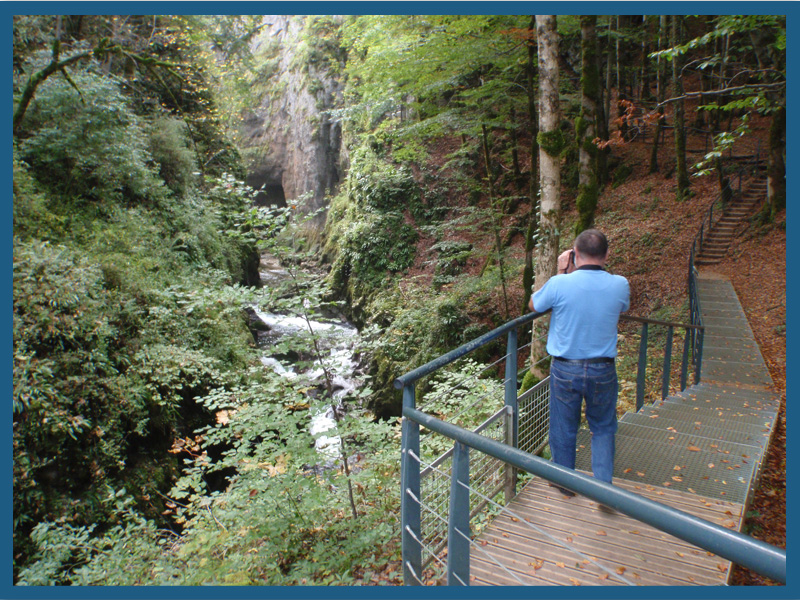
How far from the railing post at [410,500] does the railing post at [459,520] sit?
312mm

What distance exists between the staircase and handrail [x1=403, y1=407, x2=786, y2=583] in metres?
13.8

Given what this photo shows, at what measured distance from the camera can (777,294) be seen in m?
9.96

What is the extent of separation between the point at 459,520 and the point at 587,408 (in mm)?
1365

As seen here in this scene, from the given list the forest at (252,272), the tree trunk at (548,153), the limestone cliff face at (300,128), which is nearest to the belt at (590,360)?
the forest at (252,272)

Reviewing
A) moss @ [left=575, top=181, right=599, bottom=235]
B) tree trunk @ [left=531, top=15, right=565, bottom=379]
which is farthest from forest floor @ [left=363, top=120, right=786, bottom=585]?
moss @ [left=575, top=181, right=599, bottom=235]

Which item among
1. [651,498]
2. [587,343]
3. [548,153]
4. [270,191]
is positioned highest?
[270,191]

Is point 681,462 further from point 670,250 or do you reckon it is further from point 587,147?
point 670,250

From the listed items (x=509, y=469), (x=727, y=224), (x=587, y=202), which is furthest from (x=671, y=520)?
(x=727, y=224)

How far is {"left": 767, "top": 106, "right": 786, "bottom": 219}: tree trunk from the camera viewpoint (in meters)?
11.3

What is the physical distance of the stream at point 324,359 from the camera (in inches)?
194

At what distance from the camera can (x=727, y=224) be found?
12969 mm

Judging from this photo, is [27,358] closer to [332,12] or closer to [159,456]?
[159,456]

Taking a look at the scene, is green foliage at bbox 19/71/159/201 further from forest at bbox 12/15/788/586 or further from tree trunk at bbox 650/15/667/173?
tree trunk at bbox 650/15/667/173

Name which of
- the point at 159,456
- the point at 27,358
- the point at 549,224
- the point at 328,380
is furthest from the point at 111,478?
the point at 549,224
